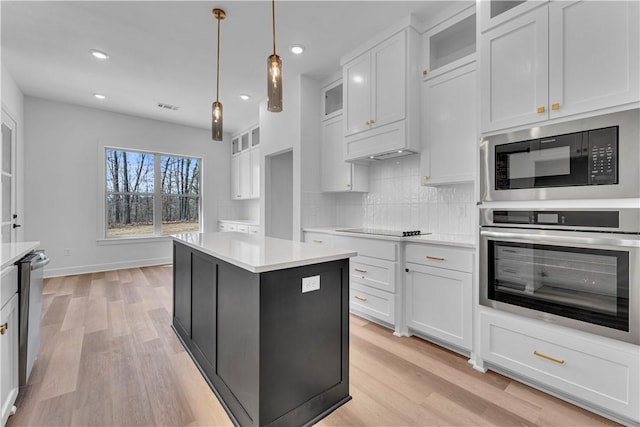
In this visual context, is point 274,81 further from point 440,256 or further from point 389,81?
point 440,256

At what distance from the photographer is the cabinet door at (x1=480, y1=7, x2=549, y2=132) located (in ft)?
5.88

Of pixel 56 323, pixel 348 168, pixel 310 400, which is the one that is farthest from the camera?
pixel 348 168

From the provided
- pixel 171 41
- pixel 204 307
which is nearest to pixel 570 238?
pixel 204 307

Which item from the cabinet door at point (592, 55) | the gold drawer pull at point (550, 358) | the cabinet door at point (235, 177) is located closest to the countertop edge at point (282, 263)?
the gold drawer pull at point (550, 358)

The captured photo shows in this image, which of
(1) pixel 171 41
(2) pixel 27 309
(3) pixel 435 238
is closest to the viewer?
(2) pixel 27 309

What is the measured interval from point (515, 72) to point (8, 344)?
335 centimetres

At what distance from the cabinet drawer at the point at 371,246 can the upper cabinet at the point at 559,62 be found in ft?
4.00

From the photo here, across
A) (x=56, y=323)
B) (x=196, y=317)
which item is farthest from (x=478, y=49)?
(x=56, y=323)

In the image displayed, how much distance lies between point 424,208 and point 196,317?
2362 mm

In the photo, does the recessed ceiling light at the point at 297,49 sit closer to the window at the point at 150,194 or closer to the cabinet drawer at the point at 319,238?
the cabinet drawer at the point at 319,238

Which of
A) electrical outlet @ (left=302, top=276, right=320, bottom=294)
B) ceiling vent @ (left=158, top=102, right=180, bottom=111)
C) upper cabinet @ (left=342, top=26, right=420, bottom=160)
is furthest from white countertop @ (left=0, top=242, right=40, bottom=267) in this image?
ceiling vent @ (left=158, top=102, right=180, bottom=111)

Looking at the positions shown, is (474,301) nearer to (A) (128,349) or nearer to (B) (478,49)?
(B) (478,49)

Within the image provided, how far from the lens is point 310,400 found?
5.42ft

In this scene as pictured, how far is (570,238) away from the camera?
1.67 meters
